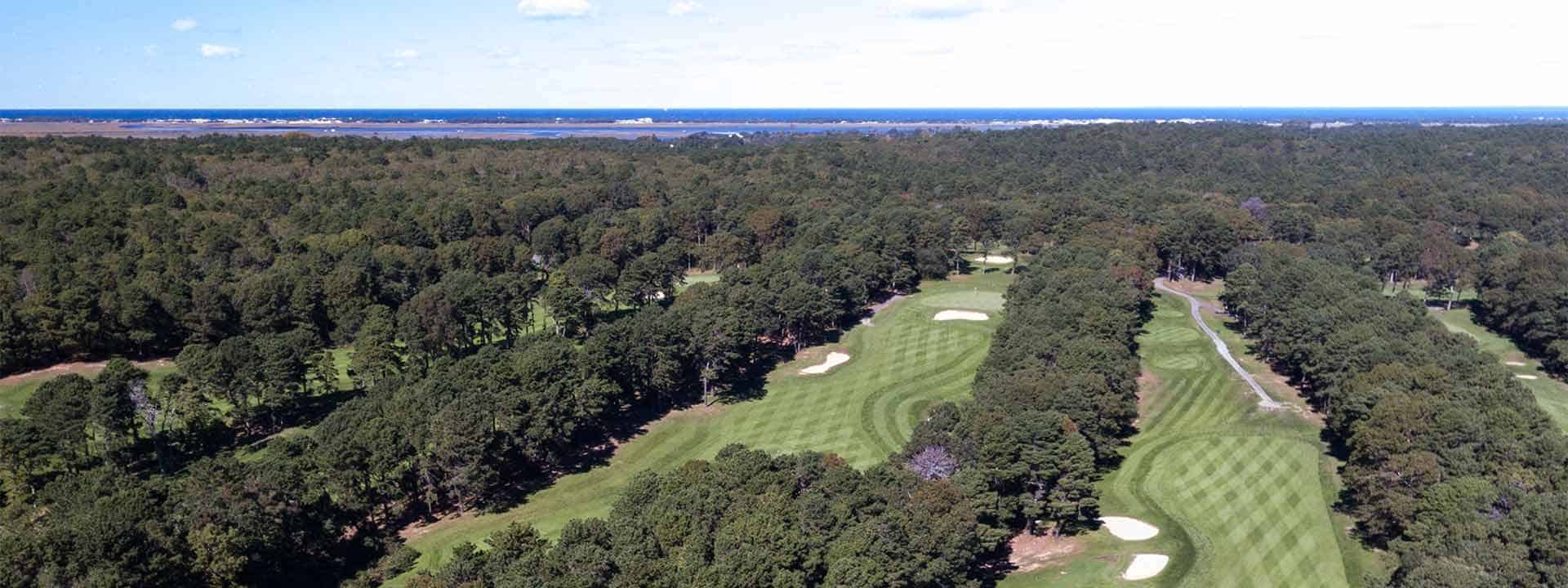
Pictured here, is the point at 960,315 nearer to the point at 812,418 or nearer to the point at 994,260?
the point at 812,418

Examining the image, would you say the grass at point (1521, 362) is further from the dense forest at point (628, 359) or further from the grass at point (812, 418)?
the grass at point (812, 418)

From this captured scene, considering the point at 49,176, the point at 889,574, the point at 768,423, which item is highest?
the point at 49,176

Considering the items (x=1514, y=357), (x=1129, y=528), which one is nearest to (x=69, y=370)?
(x=1129, y=528)

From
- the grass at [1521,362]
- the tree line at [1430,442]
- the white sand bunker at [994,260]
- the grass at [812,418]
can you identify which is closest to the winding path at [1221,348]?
the tree line at [1430,442]

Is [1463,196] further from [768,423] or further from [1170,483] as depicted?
[768,423]

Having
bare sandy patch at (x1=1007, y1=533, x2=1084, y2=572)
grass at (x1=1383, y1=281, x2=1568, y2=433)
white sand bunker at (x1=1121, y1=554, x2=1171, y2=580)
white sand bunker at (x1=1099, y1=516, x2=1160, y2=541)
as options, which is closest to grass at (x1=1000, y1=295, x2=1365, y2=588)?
white sand bunker at (x1=1121, y1=554, x2=1171, y2=580)

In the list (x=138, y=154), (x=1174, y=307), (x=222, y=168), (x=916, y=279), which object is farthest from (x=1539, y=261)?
(x=138, y=154)
